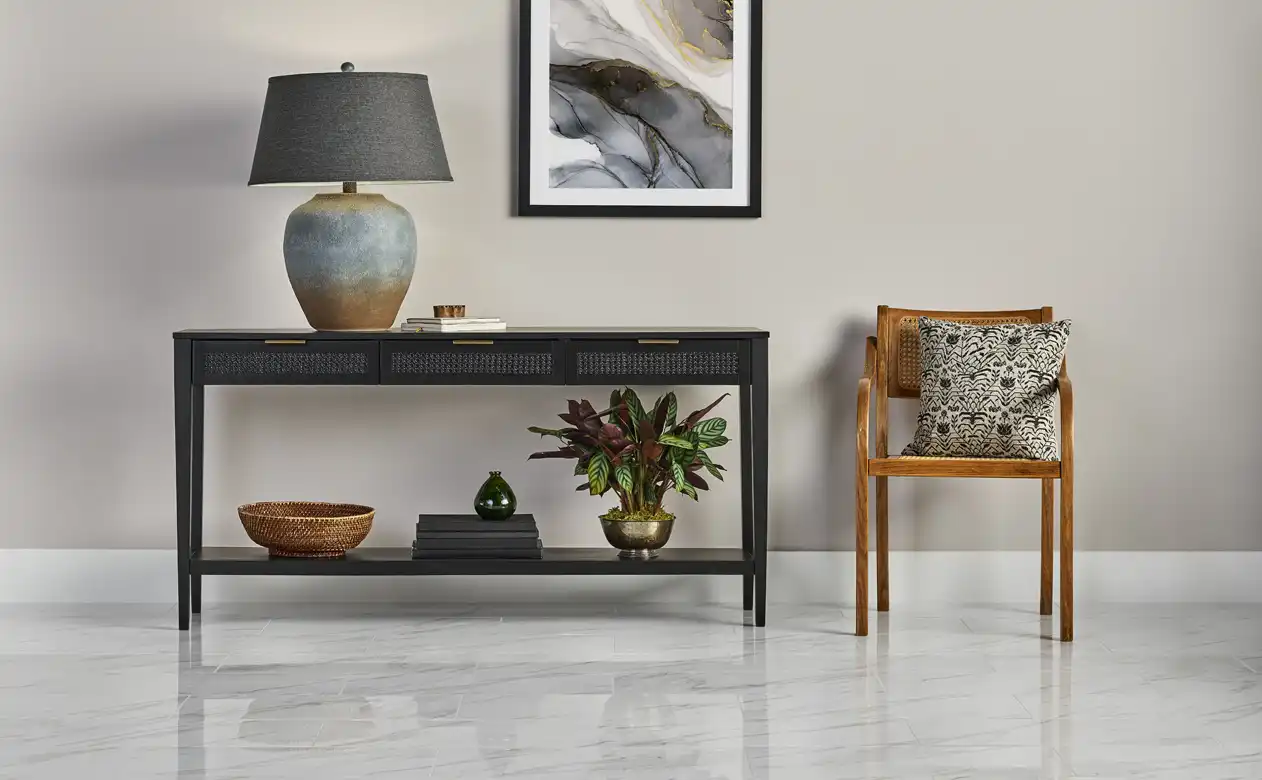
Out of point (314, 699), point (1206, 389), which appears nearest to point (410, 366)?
point (314, 699)

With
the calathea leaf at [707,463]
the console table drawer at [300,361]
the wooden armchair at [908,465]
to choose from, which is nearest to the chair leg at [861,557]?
the wooden armchair at [908,465]

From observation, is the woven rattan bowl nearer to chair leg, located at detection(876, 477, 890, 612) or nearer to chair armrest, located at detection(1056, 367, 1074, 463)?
chair leg, located at detection(876, 477, 890, 612)

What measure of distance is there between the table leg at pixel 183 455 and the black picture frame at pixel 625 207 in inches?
37.3

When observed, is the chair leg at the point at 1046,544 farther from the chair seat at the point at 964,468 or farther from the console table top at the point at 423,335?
the console table top at the point at 423,335

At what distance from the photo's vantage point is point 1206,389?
3.78 meters

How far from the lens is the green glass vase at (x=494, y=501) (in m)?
3.46

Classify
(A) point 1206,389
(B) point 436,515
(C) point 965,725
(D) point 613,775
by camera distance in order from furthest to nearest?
1. (A) point 1206,389
2. (B) point 436,515
3. (C) point 965,725
4. (D) point 613,775

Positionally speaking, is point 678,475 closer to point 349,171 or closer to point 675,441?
point 675,441

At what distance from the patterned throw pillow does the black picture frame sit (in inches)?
25.8

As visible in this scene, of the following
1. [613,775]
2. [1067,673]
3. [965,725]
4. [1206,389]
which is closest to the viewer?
[613,775]

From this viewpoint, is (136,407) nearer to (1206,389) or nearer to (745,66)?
(745,66)

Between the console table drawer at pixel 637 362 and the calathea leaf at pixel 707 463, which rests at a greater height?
the console table drawer at pixel 637 362

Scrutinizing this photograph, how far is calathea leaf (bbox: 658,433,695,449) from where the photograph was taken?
133 inches

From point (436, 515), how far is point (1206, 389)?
2.09m
